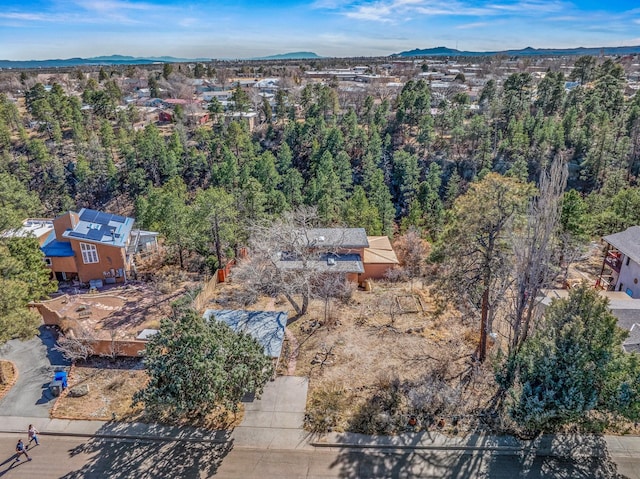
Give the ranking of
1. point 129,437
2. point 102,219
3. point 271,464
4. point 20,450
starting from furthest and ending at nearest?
1. point 102,219
2. point 129,437
3. point 20,450
4. point 271,464

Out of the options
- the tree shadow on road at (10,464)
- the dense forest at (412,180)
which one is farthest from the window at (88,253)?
the tree shadow on road at (10,464)

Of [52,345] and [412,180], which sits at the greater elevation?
[412,180]

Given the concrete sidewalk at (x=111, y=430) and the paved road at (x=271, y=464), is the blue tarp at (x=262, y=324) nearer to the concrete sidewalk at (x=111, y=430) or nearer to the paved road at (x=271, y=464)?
the concrete sidewalk at (x=111, y=430)

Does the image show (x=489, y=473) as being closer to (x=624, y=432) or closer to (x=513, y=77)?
(x=624, y=432)

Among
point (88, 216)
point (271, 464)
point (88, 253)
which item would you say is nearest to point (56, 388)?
point (271, 464)

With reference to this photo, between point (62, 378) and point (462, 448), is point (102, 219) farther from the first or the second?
point (462, 448)

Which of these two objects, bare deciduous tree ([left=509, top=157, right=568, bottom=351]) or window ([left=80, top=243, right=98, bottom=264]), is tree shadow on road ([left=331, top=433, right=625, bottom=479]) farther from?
window ([left=80, top=243, right=98, bottom=264])
